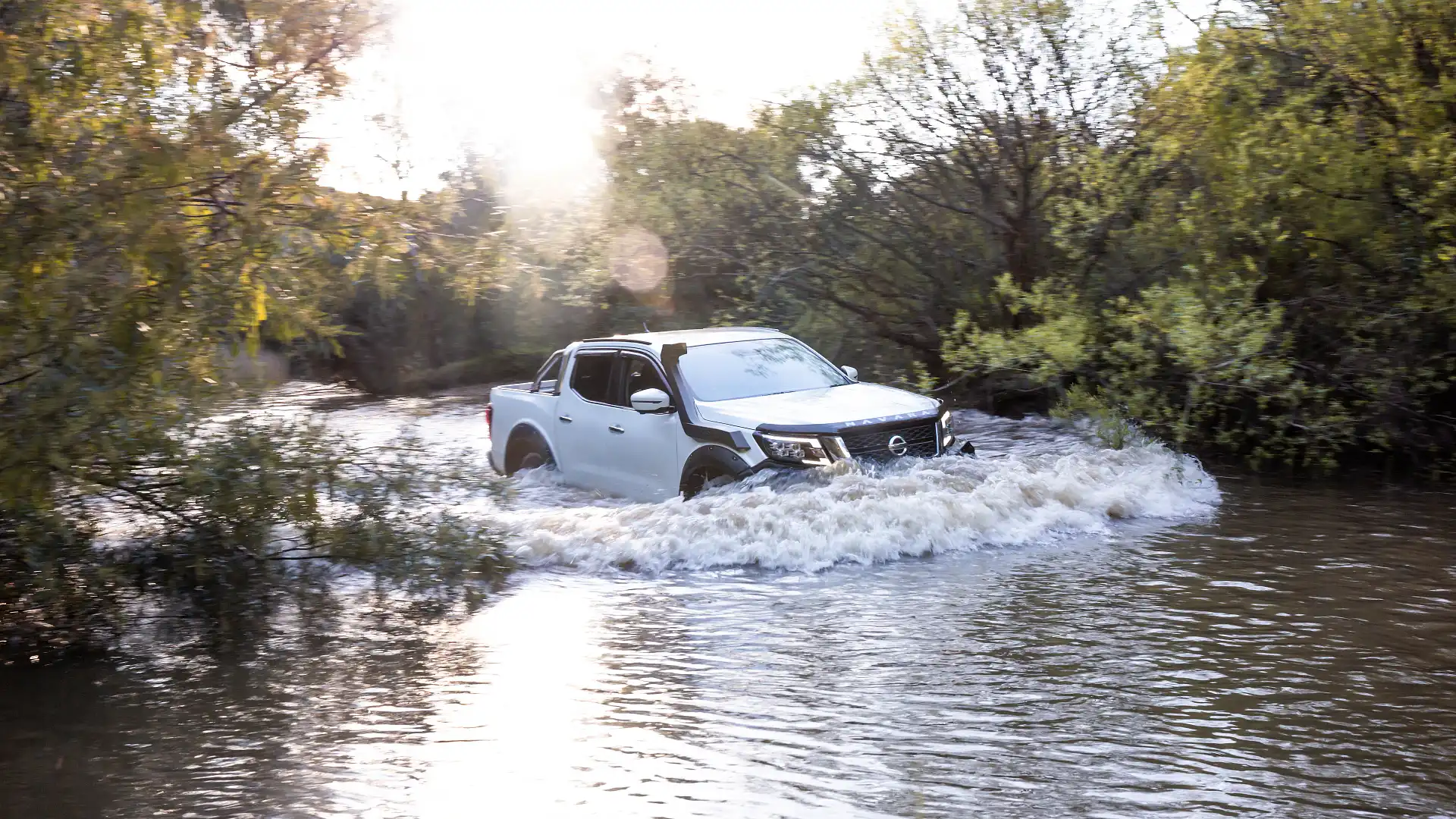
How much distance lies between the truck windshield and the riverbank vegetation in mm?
1644

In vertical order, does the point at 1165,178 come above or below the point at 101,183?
above

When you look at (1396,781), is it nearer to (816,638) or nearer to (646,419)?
(816,638)

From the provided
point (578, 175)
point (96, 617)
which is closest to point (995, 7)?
point (578, 175)

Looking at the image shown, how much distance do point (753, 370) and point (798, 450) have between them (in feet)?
4.96

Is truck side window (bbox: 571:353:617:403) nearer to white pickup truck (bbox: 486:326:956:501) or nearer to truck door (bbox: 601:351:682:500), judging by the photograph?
white pickup truck (bbox: 486:326:956:501)

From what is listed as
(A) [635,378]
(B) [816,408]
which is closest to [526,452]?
(A) [635,378]

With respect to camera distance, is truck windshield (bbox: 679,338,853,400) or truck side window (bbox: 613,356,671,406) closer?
truck windshield (bbox: 679,338,853,400)

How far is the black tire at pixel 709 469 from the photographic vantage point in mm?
9477

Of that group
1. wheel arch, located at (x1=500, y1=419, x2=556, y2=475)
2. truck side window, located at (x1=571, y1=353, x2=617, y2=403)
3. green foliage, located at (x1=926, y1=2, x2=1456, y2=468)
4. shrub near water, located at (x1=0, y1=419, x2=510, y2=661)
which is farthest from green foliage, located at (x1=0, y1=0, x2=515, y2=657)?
green foliage, located at (x1=926, y1=2, x2=1456, y2=468)

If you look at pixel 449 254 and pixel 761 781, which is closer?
pixel 761 781

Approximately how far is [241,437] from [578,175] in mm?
11763

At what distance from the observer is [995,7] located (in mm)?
14555

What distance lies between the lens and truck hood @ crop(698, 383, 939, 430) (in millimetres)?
9531

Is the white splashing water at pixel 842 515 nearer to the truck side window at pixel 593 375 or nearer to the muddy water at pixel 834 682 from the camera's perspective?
the muddy water at pixel 834 682
